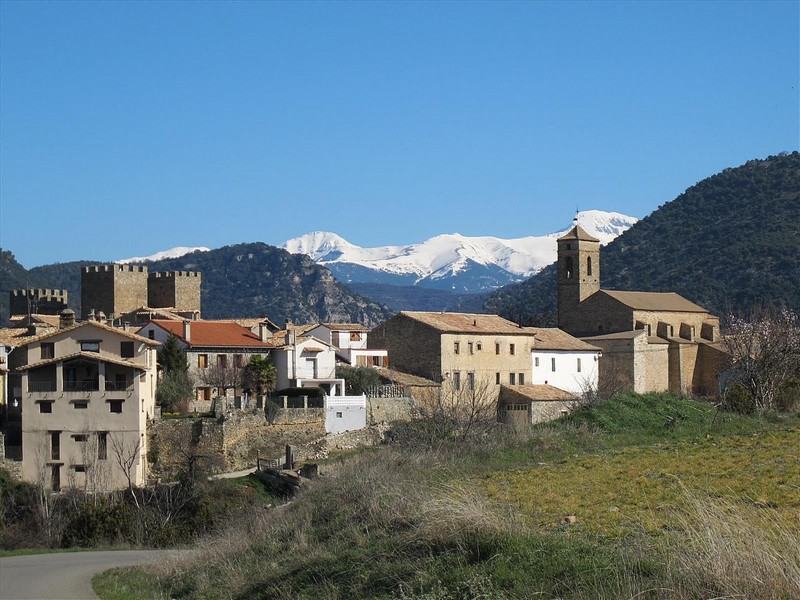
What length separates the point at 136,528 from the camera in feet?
110

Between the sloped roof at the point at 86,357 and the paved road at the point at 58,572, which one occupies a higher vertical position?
the sloped roof at the point at 86,357

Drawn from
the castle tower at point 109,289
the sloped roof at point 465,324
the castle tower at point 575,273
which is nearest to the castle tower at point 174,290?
the castle tower at point 109,289

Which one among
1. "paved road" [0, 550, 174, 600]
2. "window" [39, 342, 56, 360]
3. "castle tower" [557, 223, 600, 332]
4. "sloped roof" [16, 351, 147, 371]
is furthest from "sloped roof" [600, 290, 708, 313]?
"paved road" [0, 550, 174, 600]

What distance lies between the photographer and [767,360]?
47094 mm

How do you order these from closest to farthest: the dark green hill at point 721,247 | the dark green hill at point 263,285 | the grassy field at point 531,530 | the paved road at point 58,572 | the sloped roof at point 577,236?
the grassy field at point 531,530, the paved road at point 58,572, the sloped roof at point 577,236, the dark green hill at point 721,247, the dark green hill at point 263,285

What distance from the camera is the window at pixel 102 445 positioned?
133 feet

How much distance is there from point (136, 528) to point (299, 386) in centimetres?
1794

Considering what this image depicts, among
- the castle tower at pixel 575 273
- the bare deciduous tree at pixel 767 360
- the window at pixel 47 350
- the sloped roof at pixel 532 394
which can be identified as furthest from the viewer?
the castle tower at pixel 575 273

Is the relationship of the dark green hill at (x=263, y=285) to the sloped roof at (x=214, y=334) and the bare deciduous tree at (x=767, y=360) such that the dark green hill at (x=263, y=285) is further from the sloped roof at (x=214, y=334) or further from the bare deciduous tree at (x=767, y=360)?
the bare deciduous tree at (x=767, y=360)

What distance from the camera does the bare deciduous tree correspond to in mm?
44312

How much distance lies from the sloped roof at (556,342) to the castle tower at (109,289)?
28674 mm

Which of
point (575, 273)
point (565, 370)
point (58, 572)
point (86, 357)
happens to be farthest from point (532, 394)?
point (58, 572)

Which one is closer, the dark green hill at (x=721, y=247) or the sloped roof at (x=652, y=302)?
the sloped roof at (x=652, y=302)

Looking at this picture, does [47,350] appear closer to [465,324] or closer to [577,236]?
[465,324]
